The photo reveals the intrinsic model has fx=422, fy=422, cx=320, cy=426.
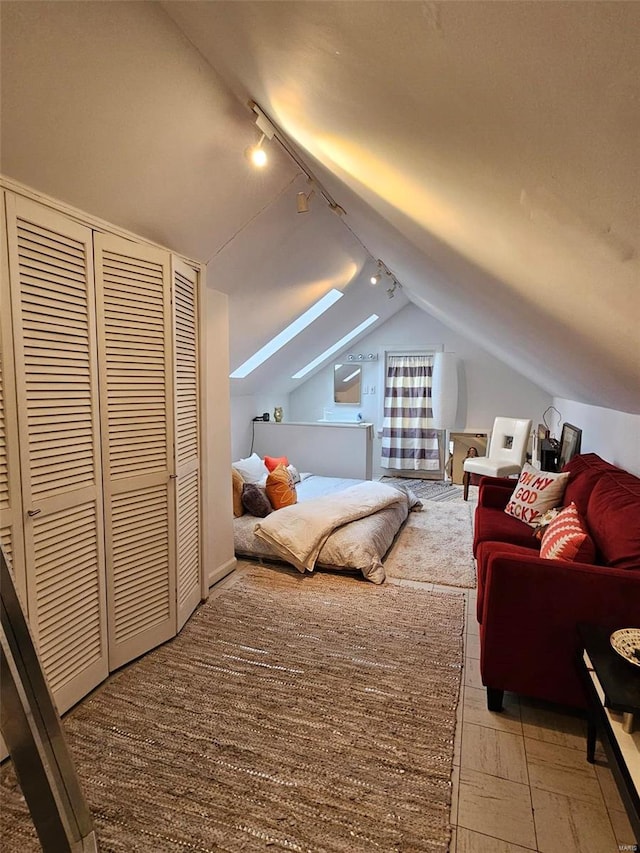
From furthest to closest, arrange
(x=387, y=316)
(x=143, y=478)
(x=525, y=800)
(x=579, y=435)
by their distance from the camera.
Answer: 1. (x=387, y=316)
2. (x=579, y=435)
3. (x=143, y=478)
4. (x=525, y=800)

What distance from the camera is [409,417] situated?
642cm

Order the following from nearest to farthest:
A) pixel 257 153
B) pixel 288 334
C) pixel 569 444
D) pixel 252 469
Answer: pixel 257 153 < pixel 569 444 < pixel 252 469 < pixel 288 334

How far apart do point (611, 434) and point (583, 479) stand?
0.83m

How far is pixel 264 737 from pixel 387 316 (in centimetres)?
565

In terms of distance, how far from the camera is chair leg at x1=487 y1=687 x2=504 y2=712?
5.99 feet

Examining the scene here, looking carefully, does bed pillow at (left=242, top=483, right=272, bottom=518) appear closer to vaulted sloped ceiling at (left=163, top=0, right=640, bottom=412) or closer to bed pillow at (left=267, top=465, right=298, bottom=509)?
bed pillow at (left=267, top=465, right=298, bottom=509)

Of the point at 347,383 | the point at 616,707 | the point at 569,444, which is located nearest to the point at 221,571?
the point at 616,707

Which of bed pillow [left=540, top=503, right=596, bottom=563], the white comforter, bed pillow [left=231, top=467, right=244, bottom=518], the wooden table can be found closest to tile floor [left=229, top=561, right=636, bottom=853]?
the wooden table

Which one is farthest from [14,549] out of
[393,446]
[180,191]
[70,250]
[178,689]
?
[393,446]

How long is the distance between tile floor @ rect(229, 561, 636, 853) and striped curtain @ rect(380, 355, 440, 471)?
4.57 metres

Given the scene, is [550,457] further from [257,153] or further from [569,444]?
[257,153]

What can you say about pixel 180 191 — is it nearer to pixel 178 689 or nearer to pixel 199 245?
pixel 199 245

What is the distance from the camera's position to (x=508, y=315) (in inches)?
91.6

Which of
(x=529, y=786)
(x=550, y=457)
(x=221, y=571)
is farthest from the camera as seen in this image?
(x=550, y=457)
